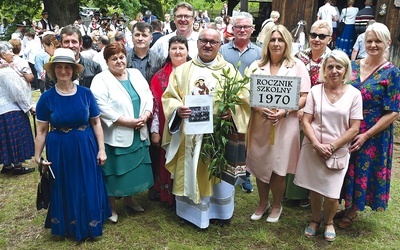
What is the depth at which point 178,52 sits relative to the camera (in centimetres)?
373

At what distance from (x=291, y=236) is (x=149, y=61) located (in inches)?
92.8

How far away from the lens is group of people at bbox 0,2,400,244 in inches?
126

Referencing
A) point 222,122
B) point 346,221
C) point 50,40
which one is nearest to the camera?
point 222,122

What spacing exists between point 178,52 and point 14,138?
2.75m

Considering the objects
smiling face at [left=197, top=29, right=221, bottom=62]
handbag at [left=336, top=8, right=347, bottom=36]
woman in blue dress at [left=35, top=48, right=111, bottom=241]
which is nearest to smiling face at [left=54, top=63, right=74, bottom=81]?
woman in blue dress at [left=35, top=48, right=111, bottom=241]

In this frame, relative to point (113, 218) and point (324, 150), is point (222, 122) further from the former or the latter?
point (113, 218)

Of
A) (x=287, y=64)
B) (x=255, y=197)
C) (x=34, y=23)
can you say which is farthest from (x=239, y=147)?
(x=34, y=23)

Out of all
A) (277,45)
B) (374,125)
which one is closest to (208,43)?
(277,45)

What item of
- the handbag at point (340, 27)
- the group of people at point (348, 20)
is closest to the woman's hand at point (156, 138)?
the group of people at point (348, 20)

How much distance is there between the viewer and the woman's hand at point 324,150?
3.20 metres

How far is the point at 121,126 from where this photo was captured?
3521mm

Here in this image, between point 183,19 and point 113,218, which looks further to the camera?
point 183,19

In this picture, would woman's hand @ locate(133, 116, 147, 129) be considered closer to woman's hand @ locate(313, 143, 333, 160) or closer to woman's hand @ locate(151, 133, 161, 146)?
woman's hand @ locate(151, 133, 161, 146)

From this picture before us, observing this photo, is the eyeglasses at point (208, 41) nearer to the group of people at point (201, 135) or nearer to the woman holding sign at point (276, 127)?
the group of people at point (201, 135)
